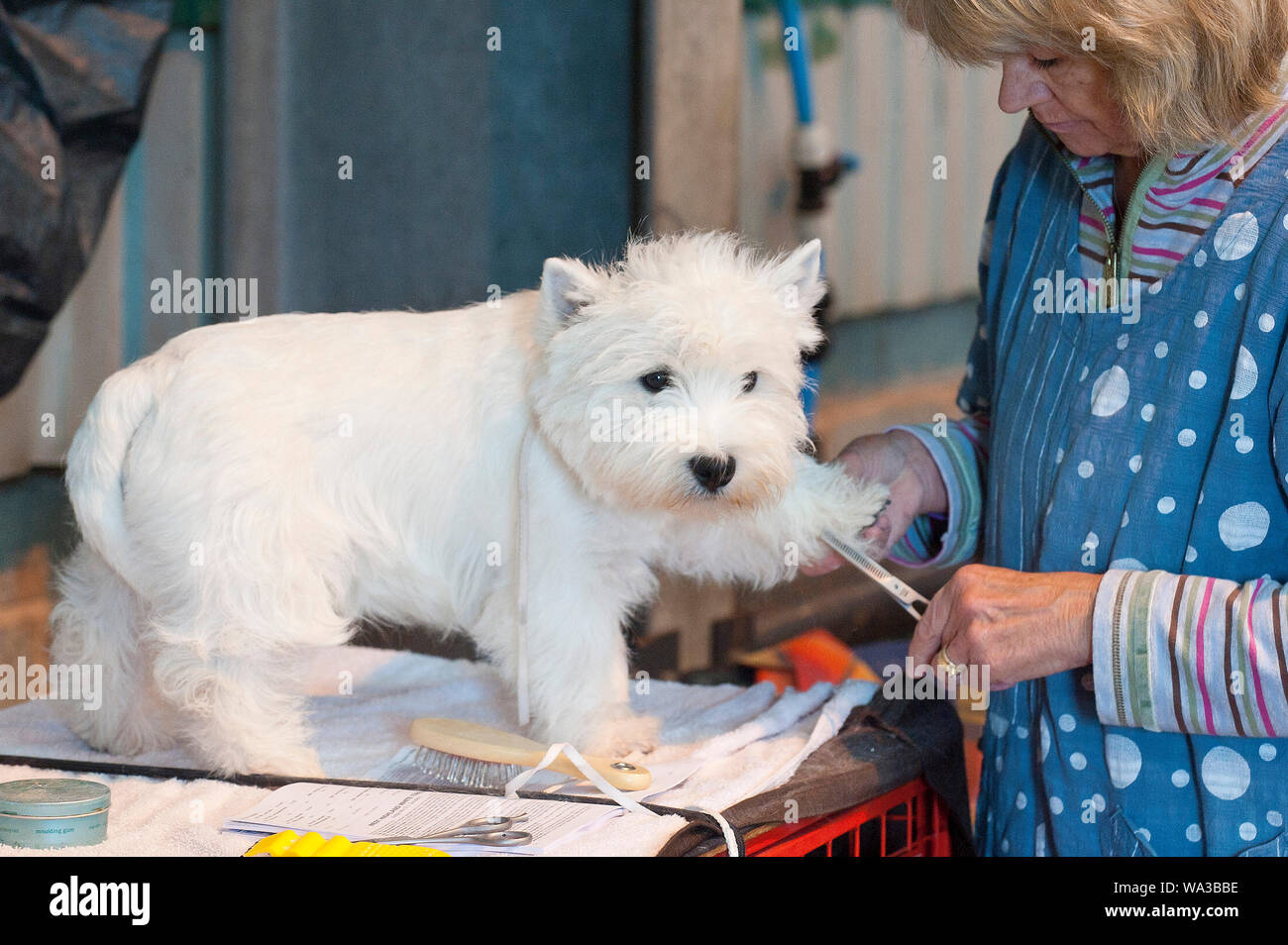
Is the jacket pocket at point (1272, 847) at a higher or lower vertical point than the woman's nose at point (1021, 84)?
lower

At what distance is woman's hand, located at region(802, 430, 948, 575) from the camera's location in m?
1.77

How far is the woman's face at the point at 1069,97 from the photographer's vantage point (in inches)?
55.2

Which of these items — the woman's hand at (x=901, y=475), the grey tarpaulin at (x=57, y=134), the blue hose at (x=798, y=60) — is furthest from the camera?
the blue hose at (x=798, y=60)

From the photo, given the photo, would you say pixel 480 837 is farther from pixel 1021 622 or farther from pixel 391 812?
pixel 1021 622

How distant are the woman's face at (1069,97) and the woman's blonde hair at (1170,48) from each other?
25 mm

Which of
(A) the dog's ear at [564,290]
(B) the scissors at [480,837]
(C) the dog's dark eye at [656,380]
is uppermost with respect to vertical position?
(A) the dog's ear at [564,290]

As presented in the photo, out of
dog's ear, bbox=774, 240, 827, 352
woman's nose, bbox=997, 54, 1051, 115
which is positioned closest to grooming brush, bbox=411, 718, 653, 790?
dog's ear, bbox=774, 240, 827, 352

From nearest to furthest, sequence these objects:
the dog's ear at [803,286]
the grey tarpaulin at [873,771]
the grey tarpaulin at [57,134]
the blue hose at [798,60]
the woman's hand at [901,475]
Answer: the grey tarpaulin at [873,771], the dog's ear at [803,286], the woman's hand at [901,475], the grey tarpaulin at [57,134], the blue hose at [798,60]

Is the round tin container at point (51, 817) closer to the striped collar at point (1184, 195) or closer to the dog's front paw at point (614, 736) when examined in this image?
the dog's front paw at point (614, 736)

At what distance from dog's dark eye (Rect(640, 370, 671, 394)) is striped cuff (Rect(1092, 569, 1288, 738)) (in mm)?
548

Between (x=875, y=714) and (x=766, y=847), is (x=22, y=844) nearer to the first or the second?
(x=766, y=847)

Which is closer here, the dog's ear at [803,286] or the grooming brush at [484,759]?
the grooming brush at [484,759]

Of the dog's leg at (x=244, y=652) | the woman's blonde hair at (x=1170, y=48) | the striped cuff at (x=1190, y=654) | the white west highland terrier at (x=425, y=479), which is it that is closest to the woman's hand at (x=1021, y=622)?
the striped cuff at (x=1190, y=654)

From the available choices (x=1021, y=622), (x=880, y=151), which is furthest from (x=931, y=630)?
(x=880, y=151)
